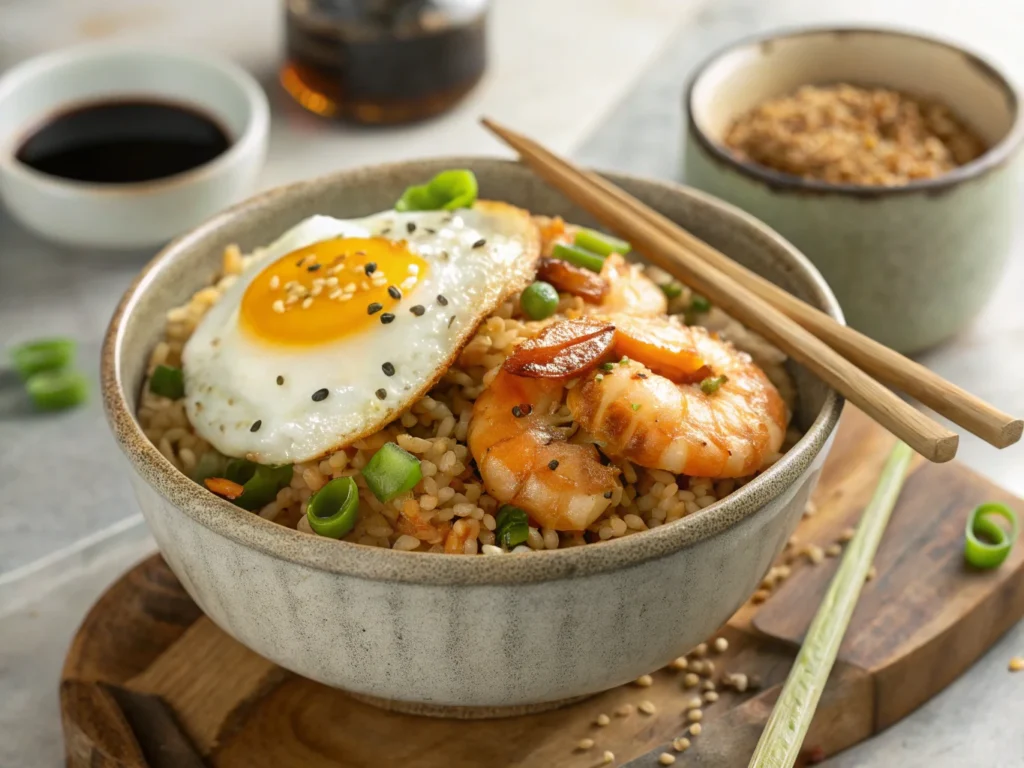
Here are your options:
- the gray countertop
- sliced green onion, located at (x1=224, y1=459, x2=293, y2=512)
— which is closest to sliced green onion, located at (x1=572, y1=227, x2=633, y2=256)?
sliced green onion, located at (x1=224, y1=459, x2=293, y2=512)

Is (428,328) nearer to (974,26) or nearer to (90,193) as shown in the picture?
(90,193)

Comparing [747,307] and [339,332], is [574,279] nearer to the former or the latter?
[747,307]

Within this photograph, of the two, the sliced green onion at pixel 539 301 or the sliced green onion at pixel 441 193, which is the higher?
the sliced green onion at pixel 539 301

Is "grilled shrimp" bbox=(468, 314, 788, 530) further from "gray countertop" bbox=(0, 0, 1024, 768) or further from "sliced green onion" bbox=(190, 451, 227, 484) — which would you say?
"gray countertop" bbox=(0, 0, 1024, 768)

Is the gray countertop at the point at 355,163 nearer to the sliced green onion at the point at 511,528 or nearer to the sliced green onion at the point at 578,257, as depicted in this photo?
the sliced green onion at the point at 511,528

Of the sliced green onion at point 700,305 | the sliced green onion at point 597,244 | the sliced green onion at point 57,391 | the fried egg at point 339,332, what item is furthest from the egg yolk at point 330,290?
the sliced green onion at point 57,391
